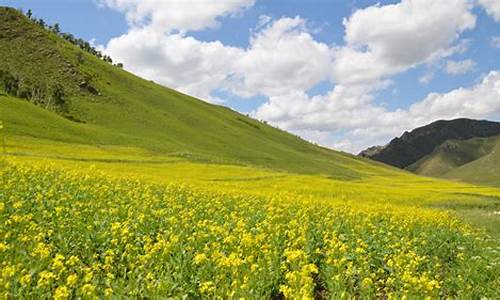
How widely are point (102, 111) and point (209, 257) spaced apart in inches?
4402

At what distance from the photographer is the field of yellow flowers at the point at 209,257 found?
25.8 ft

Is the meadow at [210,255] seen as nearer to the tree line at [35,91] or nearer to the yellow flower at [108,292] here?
the yellow flower at [108,292]

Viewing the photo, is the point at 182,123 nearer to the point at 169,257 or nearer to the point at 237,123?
the point at 237,123

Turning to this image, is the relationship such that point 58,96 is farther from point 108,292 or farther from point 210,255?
point 108,292

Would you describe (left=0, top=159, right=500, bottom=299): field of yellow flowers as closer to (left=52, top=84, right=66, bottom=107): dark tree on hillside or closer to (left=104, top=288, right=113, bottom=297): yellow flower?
(left=104, top=288, right=113, bottom=297): yellow flower

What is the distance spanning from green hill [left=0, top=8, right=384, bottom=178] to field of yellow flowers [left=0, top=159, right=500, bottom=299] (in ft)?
219

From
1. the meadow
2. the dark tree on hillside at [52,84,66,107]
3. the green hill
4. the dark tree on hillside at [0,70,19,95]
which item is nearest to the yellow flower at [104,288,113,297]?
the meadow

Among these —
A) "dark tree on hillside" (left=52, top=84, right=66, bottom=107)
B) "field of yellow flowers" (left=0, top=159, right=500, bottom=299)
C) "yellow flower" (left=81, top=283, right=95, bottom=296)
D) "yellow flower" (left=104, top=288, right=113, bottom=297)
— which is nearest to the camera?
"yellow flower" (left=81, top=283, right=95, bottom=296)

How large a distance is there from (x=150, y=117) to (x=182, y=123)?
10866 millimetres

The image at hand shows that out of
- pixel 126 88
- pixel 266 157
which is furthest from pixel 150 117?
pixel 266 157

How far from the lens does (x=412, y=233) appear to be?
1594 cm

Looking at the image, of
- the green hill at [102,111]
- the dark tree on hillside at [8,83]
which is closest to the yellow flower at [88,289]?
the green hill at [102,111]

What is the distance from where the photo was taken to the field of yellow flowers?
7.87m

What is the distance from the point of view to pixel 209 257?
10195mm
